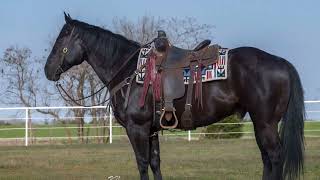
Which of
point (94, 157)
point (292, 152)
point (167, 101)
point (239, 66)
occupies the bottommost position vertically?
point (94, 157)

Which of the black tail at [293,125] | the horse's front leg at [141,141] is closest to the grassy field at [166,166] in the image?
the black tail at [293,125]

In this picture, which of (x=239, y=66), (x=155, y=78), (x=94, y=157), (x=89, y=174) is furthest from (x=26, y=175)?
(x=239, y=66)

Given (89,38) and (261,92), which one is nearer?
(261,92)

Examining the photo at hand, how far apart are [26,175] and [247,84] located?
16.8ft

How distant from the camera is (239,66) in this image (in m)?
5.80

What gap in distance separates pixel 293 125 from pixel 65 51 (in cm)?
267

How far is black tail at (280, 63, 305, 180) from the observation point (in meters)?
5.77

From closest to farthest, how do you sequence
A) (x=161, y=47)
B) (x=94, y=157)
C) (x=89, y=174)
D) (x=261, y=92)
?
(x=261, y=92) < (x=161, y=47) < (x=89, y=174) < (x=94, y=157)

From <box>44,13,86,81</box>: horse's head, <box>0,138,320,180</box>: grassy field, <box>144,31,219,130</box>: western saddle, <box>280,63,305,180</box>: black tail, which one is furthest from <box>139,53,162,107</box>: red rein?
<box>0,138,320,180</box>: grassy field

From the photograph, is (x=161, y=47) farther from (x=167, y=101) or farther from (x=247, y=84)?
(x=247, y=84)

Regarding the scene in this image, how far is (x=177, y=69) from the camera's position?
19.7 ft

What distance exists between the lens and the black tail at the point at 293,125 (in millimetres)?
5770

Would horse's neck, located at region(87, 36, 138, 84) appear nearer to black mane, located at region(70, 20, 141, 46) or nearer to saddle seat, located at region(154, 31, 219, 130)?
black mane, located at region(70, 20, 141, 46)

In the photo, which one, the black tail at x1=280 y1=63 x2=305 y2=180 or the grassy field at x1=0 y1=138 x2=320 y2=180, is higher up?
the black tail at x1=280 y1=63 x2=305 y2=180
